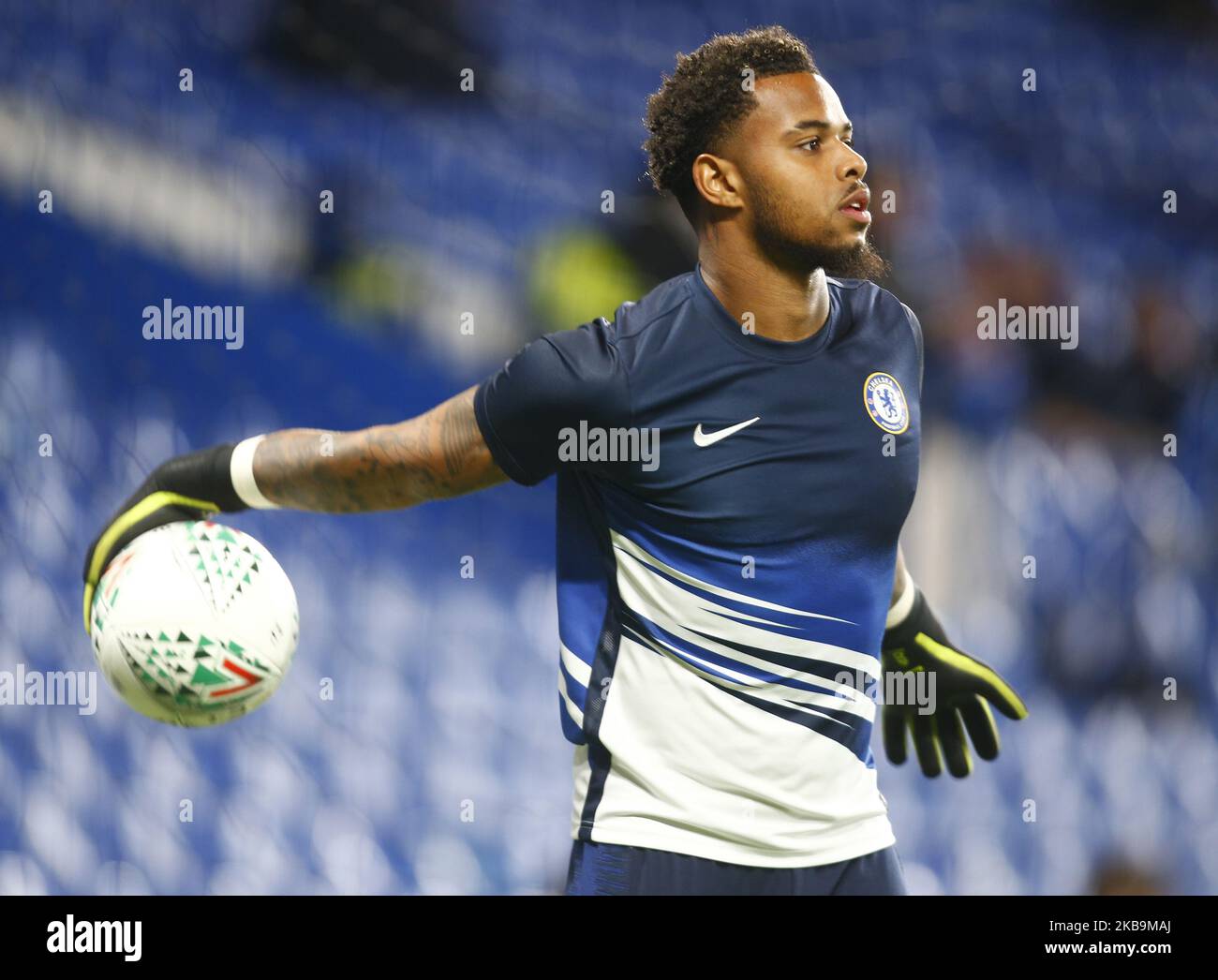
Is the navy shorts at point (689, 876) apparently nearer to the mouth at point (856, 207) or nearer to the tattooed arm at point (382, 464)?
the tattooed arm at point (382, 464)

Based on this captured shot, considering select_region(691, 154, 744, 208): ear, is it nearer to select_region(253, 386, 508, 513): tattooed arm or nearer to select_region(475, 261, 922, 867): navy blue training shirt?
select_region(475, 261, 922, 867): navy blue training shirt

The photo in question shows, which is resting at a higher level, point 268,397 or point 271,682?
point 268,397

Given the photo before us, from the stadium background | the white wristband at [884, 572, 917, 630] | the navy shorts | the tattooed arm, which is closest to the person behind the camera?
the navy shorts

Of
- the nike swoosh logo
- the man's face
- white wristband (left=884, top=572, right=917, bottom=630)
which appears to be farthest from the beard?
white wristband (left=884, top=572, right=917, bottom=630)

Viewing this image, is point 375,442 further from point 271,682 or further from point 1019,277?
point 1019,277

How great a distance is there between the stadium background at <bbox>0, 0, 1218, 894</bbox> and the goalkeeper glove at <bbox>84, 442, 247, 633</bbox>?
1691mm

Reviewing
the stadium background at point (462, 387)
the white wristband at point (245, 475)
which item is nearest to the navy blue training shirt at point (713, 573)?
the white wristband at point (245, 475)

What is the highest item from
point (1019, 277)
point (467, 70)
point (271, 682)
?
point (467, 70)

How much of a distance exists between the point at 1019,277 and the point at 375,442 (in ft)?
8.77

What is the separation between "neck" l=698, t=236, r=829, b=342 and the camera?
2039mm

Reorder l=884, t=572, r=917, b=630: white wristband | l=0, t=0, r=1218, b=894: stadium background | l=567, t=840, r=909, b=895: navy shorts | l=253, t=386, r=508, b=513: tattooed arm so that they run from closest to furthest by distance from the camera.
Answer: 1. l=567, t=840, r=909, b=895: navy shorts
2. l=253, t=386, r=508, b=513: tattooed arm
3. l=884, t=572, r=917, b=630: white wristband
4. l=0, t=0, r=1218, b=894: stadium background
